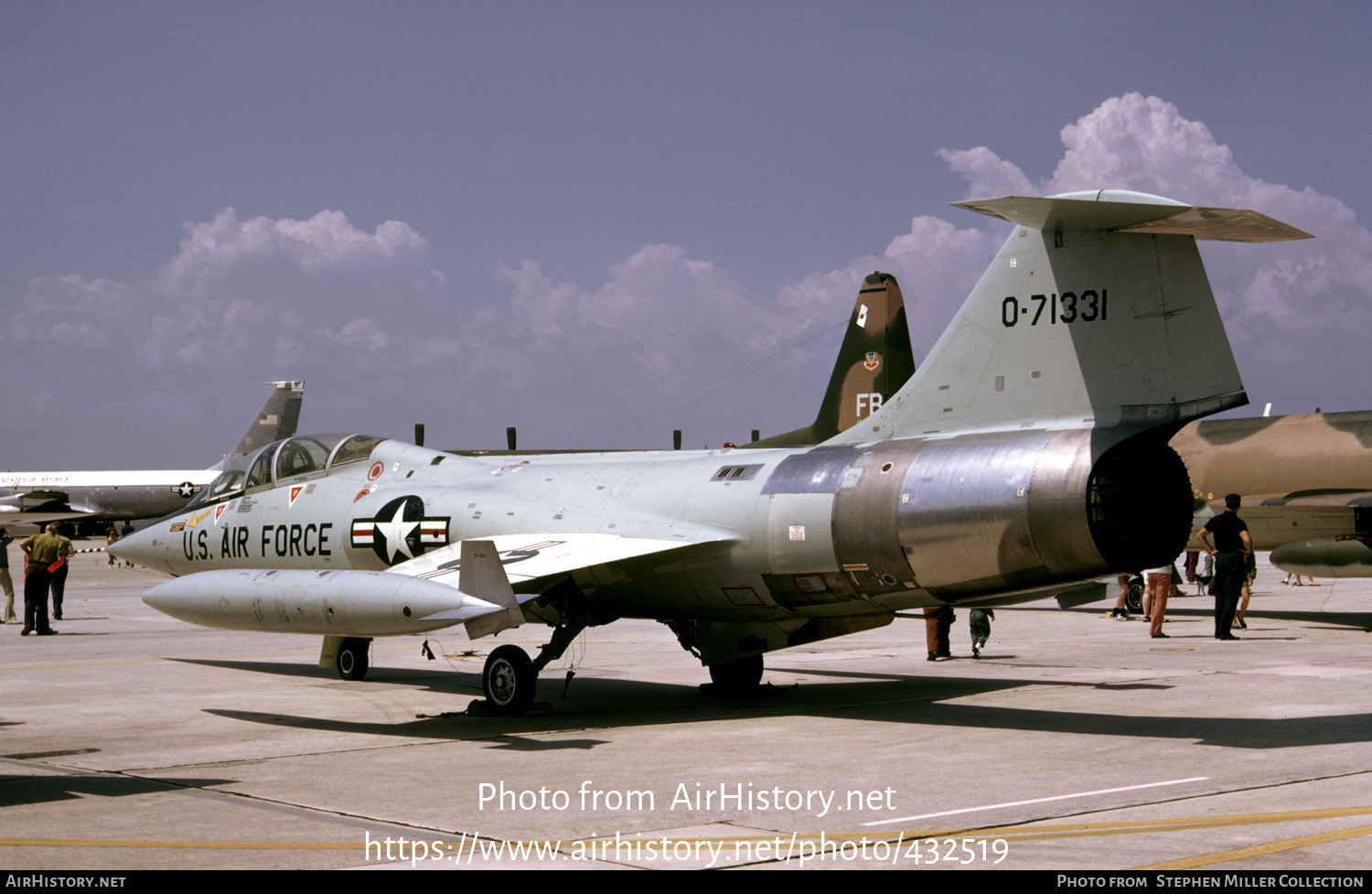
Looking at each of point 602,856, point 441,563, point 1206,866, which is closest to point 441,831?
point 602,856

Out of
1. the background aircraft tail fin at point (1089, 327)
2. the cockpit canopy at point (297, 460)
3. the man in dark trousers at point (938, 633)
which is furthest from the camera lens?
the man in dark trousers at point (938, 633)

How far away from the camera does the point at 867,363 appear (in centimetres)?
2406

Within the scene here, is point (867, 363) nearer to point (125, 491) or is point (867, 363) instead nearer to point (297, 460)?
point (297, 460)

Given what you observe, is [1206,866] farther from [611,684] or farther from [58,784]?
[611,684]

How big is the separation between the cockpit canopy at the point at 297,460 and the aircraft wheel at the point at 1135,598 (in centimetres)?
1603

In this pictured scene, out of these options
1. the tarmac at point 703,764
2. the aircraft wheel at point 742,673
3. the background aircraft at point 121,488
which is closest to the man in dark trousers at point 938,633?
the tarmac at point 703,764

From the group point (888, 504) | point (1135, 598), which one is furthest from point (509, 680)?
point (1135, 598)

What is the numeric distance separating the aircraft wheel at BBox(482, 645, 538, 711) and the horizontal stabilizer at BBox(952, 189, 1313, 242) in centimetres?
598

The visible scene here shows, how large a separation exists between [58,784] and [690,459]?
6.65m

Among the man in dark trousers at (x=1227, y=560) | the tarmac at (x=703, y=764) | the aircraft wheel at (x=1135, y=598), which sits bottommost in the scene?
the tarmac at (x=703, y=764)

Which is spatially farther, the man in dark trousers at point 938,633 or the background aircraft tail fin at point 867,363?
the background aircraft tail fin at point 867,363

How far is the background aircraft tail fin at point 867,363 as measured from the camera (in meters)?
23.7

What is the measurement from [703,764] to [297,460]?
8.16 metres

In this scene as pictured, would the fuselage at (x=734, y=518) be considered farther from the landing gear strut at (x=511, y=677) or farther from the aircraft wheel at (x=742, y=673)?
the aircraft wheel at (x=742, y=673)
